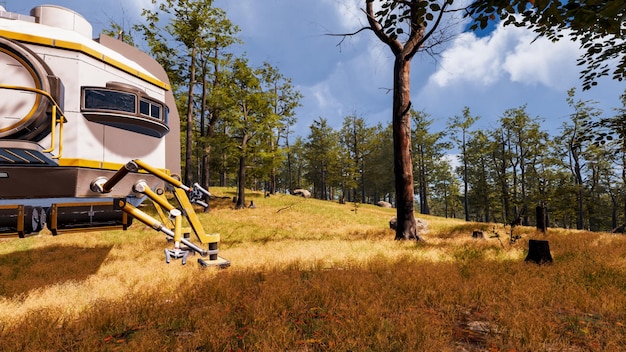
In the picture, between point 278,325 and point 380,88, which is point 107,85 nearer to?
point 278,325

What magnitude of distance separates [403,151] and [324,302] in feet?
25.0

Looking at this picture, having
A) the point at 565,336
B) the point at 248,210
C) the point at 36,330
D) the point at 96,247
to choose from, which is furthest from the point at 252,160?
the point at 565,336

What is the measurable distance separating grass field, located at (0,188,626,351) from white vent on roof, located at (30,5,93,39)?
5.68 meters

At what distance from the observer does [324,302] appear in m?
4.41

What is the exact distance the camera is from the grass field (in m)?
3.23

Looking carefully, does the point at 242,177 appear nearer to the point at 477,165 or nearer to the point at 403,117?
the point at 403,117

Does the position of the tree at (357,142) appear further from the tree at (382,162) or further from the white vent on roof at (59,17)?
the white vent on roof at (59,17)

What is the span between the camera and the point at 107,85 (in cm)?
577

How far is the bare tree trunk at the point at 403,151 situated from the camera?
1045 cm

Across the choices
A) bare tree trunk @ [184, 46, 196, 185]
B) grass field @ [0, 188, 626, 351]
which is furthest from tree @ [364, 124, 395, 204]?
grass field @ [0, 188, 626, 351]

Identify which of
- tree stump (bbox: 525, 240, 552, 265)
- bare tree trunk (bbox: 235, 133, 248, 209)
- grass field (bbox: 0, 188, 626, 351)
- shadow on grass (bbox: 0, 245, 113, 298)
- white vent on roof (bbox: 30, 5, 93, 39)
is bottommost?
shadow on grass (bbox: 0, 245, 113, 298)

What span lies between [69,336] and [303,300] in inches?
121

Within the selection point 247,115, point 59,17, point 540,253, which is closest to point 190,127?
point 247,115

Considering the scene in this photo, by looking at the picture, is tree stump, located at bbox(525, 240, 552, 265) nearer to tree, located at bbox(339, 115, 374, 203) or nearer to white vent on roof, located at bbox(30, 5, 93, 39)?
white vent on roof, located at bbox(30, 5, 93, 39)
